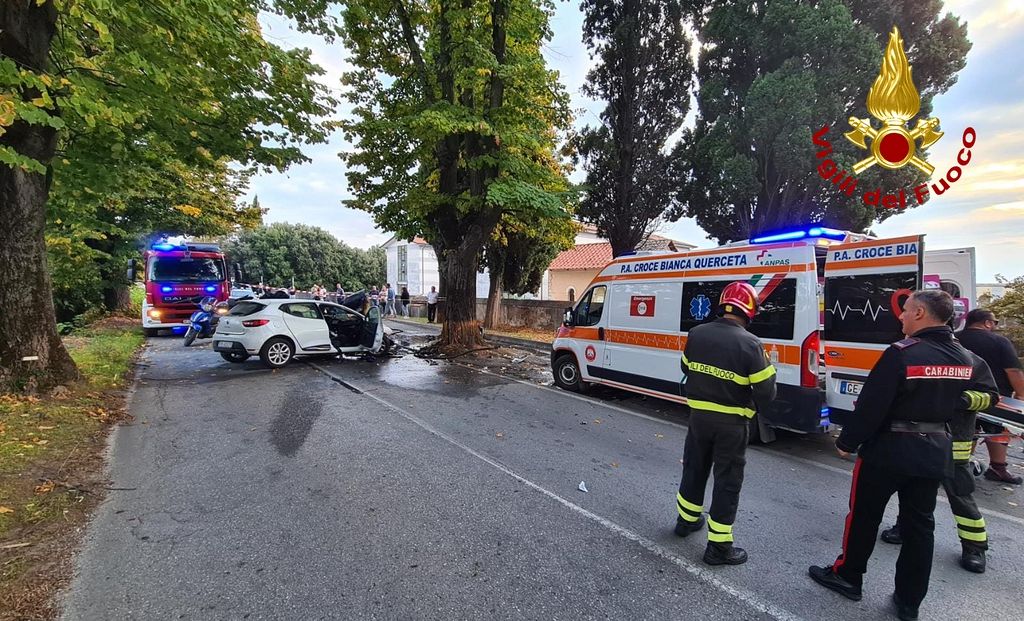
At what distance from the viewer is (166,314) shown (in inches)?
585

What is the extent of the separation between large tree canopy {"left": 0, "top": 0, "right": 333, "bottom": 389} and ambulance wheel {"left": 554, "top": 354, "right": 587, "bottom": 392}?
250 inches

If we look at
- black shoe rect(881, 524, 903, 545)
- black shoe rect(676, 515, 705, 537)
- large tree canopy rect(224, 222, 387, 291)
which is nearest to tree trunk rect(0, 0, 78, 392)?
black shoe rect(676, 515, 705, 537)

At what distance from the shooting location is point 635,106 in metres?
13.4

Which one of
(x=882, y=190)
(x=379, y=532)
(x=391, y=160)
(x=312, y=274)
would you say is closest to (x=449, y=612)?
(x=379, y=532)

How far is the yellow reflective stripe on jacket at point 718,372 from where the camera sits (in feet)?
9.74

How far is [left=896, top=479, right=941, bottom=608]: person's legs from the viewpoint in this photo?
2.46 m

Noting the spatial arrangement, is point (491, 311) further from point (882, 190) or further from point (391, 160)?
point (882, 190)

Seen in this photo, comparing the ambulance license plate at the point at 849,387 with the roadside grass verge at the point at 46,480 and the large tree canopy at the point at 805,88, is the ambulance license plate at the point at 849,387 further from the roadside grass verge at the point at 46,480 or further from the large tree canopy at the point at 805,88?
the large tree canopy at the point at 805,88

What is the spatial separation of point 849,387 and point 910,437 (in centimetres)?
335

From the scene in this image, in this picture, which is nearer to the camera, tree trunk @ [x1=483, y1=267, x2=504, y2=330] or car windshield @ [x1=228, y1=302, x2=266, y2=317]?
car windshield @ [x1=228, y1=302, x2=266, y2=317]

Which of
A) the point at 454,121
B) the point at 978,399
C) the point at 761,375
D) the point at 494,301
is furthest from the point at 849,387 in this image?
the point at 494,301

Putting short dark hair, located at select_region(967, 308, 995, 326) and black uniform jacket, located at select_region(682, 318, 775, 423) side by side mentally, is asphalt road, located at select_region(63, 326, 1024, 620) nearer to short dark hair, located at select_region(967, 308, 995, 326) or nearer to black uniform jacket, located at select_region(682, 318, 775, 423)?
black uniform jacket, located at select_region(682, 318, 775, 423)

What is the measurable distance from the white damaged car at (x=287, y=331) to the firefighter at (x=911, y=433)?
10072mm

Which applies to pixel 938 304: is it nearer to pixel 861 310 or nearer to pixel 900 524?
pixel 900 524
